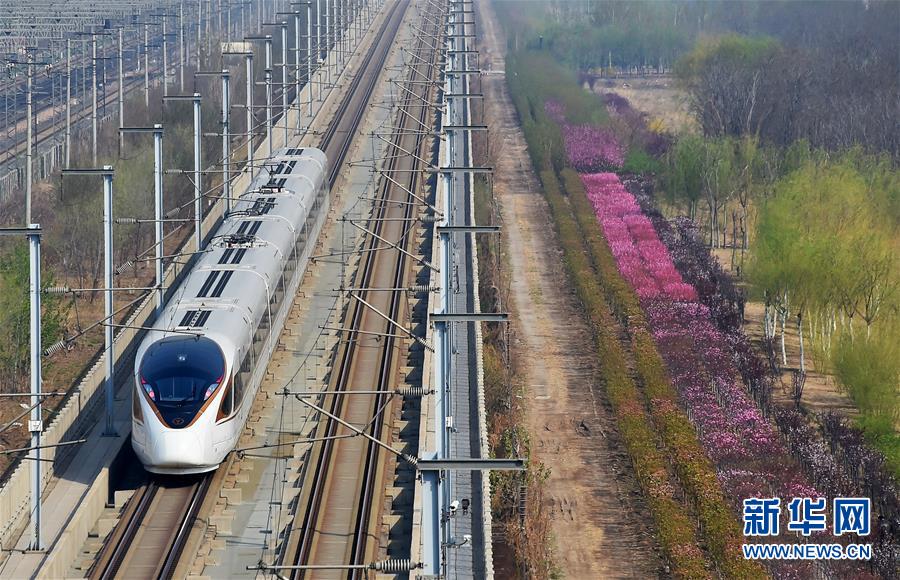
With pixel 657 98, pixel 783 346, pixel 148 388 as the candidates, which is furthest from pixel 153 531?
pixel 657 98

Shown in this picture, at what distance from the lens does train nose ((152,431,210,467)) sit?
27.5m

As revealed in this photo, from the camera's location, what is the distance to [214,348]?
28531mm

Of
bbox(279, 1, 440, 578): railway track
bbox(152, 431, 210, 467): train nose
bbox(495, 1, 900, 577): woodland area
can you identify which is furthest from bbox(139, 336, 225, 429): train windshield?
bbox(495, 1, 900, 577): woodland area

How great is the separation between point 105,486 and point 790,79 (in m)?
64.7

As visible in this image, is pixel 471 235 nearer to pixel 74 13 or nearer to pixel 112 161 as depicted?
pixel 112 161

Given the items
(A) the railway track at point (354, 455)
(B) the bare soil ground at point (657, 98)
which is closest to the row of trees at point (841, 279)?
(A) the railway track at point (354, 455)

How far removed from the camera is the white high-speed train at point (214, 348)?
27609mm

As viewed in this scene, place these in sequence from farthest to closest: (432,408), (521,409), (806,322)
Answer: (806,322) → (521,409) → (432,408)

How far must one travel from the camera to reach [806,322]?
168 feet

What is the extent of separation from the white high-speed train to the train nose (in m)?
0.02

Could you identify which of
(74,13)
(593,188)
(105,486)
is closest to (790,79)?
(593,188)

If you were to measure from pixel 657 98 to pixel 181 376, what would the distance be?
89.5 meters

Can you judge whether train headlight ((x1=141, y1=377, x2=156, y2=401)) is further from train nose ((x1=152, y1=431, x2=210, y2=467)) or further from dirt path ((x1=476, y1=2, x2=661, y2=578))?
dirt path ((x1=476, y1=2, x2=661, y2=578))

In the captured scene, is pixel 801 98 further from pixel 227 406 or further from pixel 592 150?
pixel 227 406
